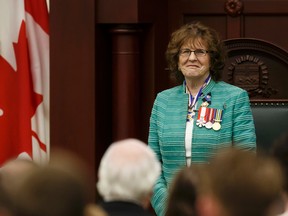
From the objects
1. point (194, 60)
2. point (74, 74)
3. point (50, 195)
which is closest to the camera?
point (50, 195)

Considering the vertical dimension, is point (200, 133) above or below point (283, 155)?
below

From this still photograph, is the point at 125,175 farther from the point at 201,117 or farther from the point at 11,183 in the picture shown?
the point at 201,117

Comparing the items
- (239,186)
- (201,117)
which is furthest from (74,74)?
(239,186)

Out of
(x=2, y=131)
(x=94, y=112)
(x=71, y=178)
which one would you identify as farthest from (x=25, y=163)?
(x=2, y=131)

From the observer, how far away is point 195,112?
537 cm

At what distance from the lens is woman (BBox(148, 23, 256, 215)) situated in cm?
528

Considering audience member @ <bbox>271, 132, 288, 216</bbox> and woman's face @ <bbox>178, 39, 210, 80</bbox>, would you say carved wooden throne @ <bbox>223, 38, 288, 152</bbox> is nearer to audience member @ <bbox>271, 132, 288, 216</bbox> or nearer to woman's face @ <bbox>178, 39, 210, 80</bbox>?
woman's face @ <bbox>178, 39, 210, 80</bbox>

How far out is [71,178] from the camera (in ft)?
8.84

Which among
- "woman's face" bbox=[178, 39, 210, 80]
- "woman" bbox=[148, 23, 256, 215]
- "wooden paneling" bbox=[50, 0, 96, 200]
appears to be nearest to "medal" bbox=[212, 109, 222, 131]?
"woman" bbox=[148, 23, 256, 215]

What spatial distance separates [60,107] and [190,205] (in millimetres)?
3812

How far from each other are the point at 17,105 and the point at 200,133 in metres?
2.10

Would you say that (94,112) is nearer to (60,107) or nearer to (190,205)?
(60,107)

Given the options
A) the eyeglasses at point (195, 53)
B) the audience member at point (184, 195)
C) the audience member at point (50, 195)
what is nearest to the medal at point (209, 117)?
the eyeglasses at point (195, 53)

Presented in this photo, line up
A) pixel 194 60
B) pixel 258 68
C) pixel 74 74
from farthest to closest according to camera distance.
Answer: pixel 258 68 → pixel 74 74 → pixel 194 60
